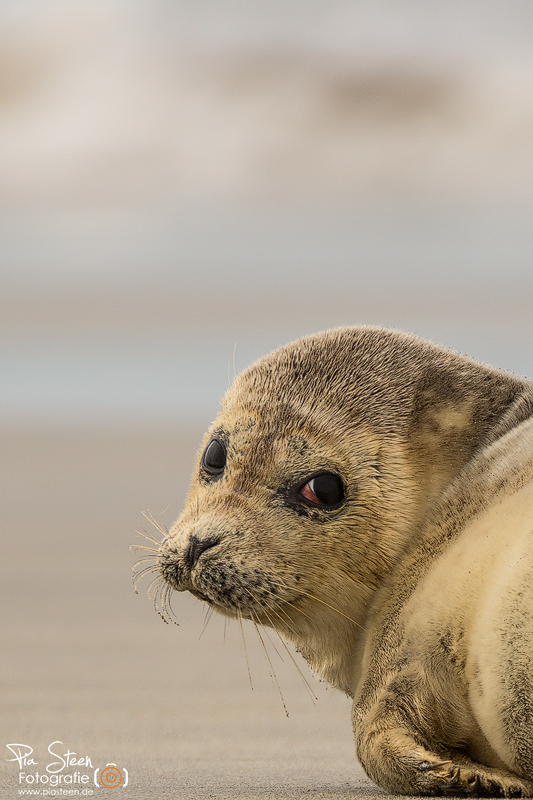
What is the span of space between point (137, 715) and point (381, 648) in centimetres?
275

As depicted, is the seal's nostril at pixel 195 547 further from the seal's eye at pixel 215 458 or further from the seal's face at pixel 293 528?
the seal's eye at pixel 215 458

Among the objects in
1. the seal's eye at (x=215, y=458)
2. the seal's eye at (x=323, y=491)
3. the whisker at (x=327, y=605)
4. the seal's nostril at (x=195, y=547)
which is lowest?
the whisker at (x=327, y=605)

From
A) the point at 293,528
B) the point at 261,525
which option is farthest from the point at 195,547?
the point at 293,528

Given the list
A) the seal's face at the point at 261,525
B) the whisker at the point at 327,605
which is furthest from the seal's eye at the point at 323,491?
the whisker at the point at 327,605

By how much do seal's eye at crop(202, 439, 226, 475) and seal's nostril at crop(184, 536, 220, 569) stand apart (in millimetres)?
370

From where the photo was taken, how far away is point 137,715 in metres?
5.78

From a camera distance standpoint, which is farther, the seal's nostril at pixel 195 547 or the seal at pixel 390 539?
the seal's nostril at pixel 195 547

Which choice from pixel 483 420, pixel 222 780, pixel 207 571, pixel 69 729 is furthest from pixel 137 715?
pixel 483 420

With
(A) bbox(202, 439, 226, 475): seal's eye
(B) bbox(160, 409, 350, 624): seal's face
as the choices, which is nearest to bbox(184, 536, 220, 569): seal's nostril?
(B) bbox(160, 409, 350, 624): seal's face

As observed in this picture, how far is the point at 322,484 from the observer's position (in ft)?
11.9

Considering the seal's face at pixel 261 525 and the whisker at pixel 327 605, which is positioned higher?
the seal's face at pixel 261 525

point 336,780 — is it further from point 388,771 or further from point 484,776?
point 484,776

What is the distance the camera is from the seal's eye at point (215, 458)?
12.7ft

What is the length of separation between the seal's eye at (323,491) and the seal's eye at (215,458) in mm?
400
